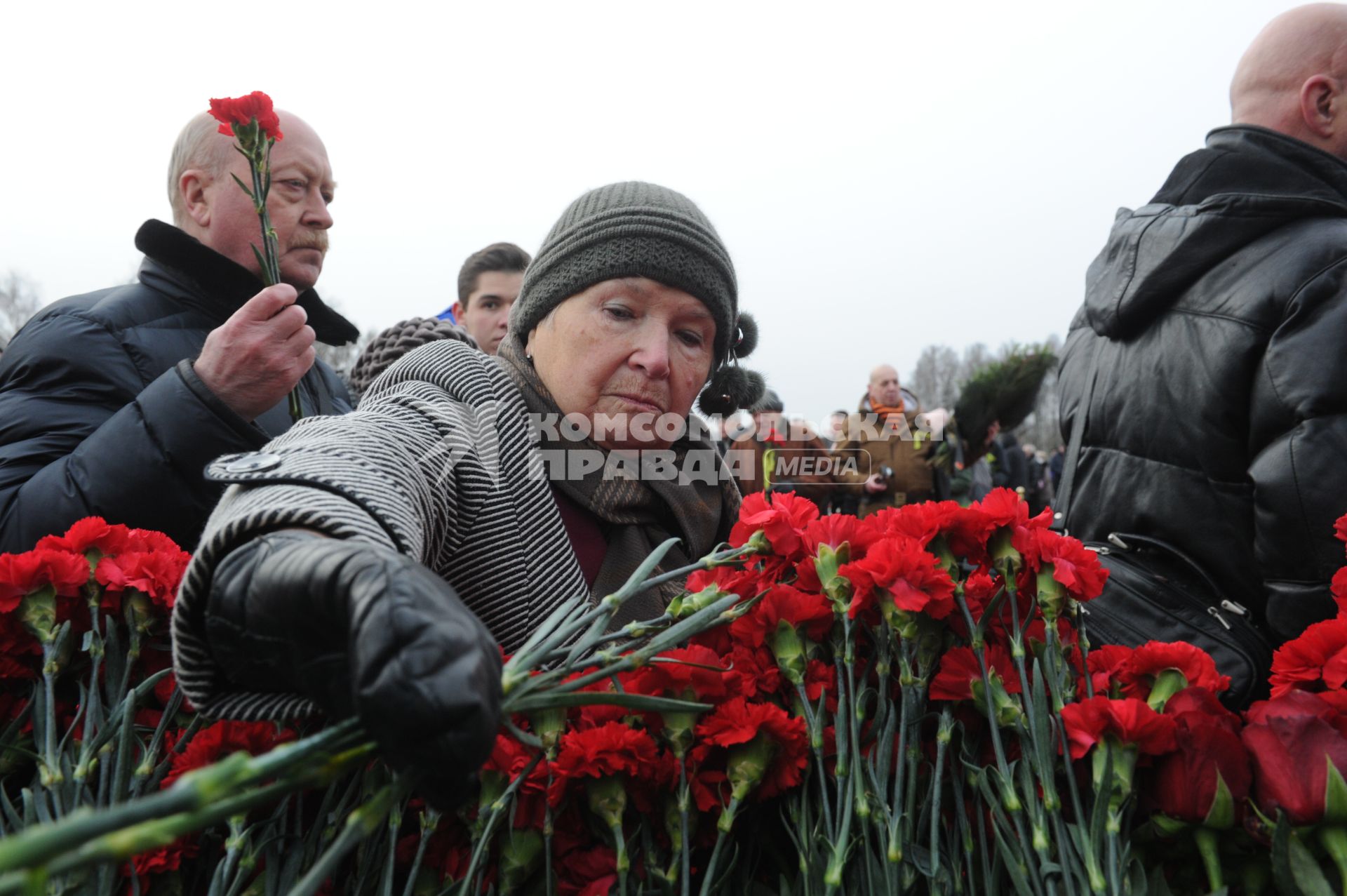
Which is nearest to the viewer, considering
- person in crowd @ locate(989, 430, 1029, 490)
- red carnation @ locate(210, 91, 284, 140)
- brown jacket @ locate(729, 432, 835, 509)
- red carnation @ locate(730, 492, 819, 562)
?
red carnation @ locate(730, 492, 819, 562)

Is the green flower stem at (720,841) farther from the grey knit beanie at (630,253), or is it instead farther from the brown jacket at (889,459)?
the brown jacket at (889,459)

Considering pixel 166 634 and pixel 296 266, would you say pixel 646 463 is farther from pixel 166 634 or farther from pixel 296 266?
pixel 296 266

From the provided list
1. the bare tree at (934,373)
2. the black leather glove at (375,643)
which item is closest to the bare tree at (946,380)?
the bare tree at (934,373)

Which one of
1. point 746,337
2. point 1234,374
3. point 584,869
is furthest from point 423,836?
point 1234,374

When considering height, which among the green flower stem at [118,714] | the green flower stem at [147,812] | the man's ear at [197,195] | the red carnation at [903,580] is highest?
the man's ear at [197,195]

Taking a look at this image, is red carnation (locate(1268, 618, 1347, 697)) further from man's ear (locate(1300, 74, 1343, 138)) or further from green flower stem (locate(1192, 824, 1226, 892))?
man's ear (locate(1300, 74, 1343, 138))

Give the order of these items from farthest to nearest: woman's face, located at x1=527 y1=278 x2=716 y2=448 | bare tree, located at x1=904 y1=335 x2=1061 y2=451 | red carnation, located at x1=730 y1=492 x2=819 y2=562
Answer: bare tree, located at x1=904 y1=335 x2=1061 y2=451 < woman's face, located at x1=527 y1=278 x2=716 y2=448 < red carnation, located at x1=730 y1=492 x2=819 y2=562

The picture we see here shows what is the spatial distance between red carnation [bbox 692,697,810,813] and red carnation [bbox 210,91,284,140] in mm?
979

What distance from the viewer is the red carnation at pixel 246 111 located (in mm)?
1226

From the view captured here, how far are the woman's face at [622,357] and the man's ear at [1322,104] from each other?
1.68 m

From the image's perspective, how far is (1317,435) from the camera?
1804mm

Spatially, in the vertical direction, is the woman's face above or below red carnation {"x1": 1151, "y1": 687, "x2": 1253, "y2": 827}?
above

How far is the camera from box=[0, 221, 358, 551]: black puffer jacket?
5.35 ft

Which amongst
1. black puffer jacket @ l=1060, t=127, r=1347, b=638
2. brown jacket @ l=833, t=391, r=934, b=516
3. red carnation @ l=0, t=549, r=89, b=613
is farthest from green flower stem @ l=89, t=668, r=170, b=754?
brown jacket @ l=833, t=391, r=934, b=516
